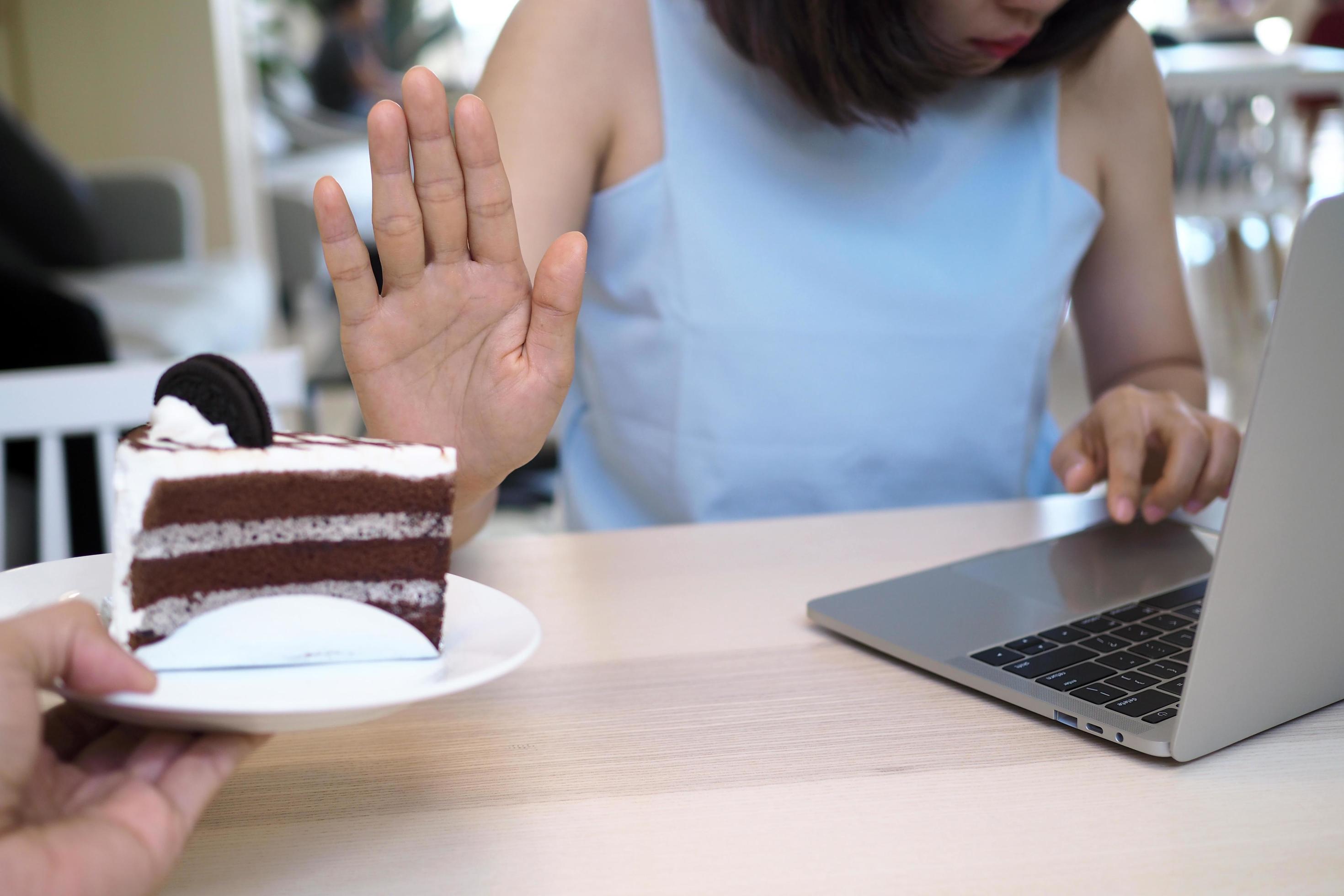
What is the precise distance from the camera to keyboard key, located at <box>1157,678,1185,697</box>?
48 centimetres

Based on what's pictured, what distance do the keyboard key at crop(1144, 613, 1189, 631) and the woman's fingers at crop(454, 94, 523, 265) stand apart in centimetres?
38

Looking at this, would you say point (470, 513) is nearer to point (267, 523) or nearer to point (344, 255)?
point (344, 255)

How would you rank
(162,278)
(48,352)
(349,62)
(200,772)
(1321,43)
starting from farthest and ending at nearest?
(349,62) → (1321,43) → (162,278) → (48,352) → (200,772)

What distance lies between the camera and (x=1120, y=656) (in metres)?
0.53

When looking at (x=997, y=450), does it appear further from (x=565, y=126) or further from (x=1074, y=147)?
(x=565, y=126)

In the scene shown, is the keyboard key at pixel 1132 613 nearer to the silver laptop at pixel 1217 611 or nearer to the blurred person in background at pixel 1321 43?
the silver laptop at pixel 1217 611

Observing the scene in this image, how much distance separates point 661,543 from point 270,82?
544 centimetres

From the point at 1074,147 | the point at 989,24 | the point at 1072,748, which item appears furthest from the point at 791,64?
the point at 1072,748

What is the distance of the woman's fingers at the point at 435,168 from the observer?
52 cm

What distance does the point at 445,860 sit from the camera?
394 millimetres

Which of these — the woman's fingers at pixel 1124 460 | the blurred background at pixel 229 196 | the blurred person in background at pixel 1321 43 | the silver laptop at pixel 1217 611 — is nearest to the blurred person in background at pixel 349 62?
the blurred background at pixel 229 196

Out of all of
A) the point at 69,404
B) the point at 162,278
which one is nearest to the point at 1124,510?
the point at 69,404

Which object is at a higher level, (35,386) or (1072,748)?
(35,386)

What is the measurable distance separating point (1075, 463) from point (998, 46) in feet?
1.13
